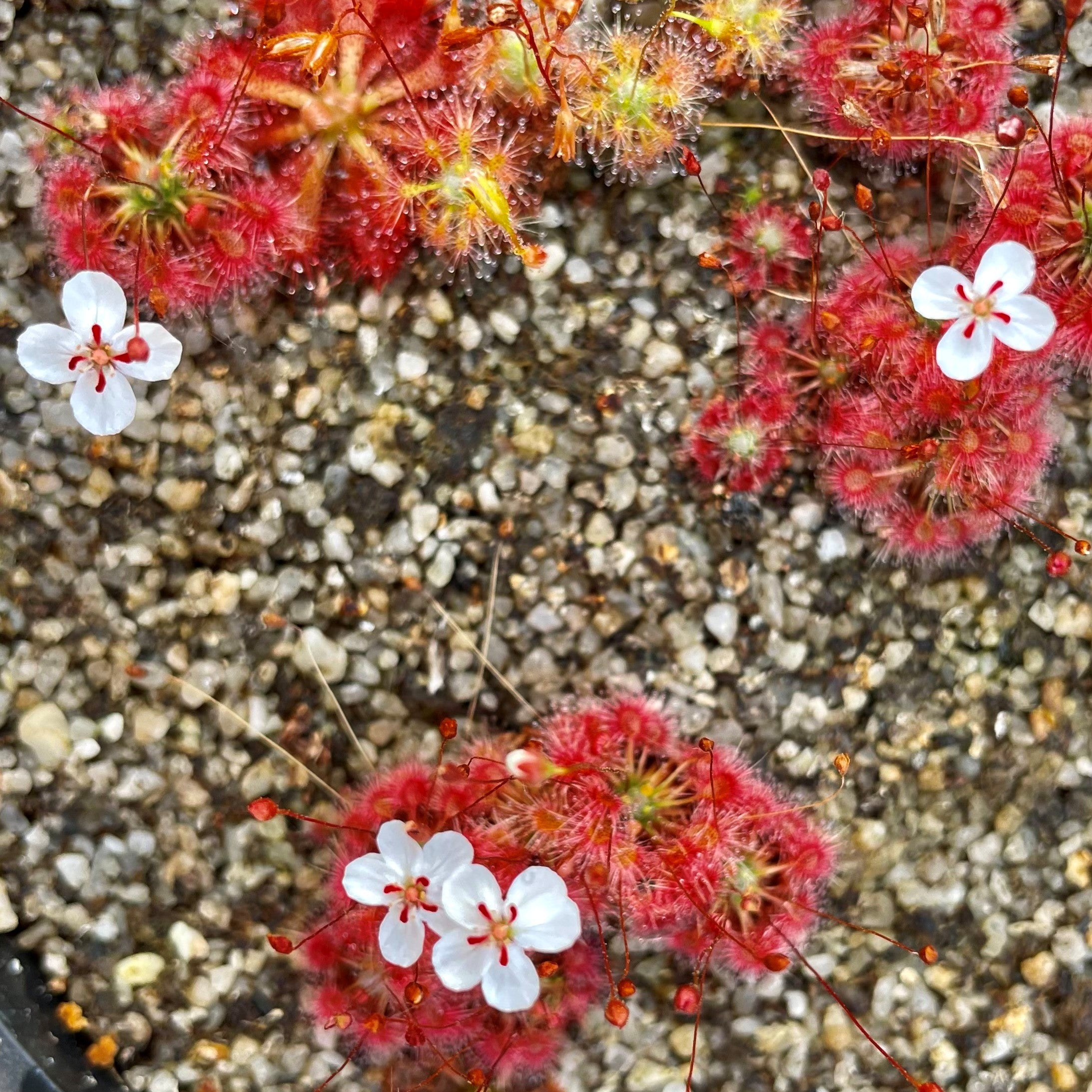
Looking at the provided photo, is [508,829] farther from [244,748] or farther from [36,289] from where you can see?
[36,289]

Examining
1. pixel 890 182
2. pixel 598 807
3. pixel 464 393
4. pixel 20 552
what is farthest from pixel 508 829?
pixel 890 182

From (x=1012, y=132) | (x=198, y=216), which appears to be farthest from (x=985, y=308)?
(x=198, y=216)

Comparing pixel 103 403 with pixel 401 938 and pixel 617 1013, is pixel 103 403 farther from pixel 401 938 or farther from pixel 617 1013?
pixel 617 1013

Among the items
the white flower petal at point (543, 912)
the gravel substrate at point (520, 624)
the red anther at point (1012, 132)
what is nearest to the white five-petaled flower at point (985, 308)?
the red anther at point (1012, 132)

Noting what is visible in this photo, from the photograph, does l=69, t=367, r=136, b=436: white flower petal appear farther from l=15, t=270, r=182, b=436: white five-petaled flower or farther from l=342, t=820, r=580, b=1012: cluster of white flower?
l=342, t=820, r=580, b=1012: cluster of white flower

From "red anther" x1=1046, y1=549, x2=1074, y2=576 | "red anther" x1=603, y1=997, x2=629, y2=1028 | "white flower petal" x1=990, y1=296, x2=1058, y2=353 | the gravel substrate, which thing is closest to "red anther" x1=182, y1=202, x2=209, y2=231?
the gravel substrate
